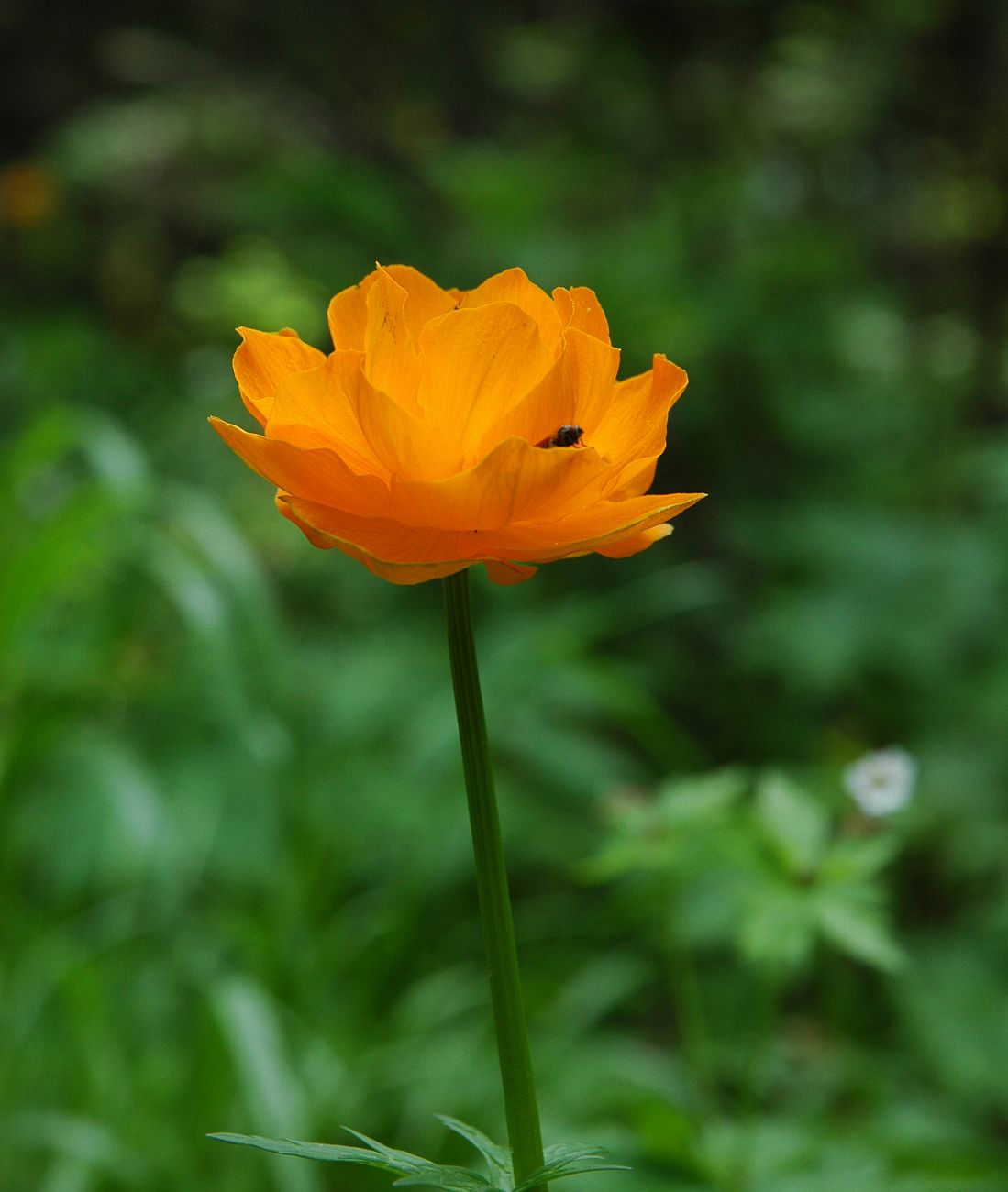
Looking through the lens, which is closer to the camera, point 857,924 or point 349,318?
point 349,318

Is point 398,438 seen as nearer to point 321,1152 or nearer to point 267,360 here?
point 267,360

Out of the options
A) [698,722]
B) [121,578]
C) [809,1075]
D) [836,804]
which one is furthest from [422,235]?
[809,1075]

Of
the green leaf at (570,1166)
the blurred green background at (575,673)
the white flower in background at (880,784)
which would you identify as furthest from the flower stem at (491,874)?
the white flower in background at (880,784)

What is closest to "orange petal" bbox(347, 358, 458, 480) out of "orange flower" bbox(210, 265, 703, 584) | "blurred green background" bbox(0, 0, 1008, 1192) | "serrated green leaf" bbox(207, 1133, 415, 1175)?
"orange flower" bbox(210, 265, 703, 584)

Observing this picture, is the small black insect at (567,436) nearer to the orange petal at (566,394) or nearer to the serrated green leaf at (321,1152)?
the orange petal at (566,394)

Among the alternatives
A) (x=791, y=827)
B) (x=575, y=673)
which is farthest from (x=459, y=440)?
(x=575, y=673)

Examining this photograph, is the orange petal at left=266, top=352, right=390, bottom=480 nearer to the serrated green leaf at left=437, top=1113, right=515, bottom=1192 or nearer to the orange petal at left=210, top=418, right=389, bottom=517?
the orange petal at left=210, top=418, right=389, bottom=517
